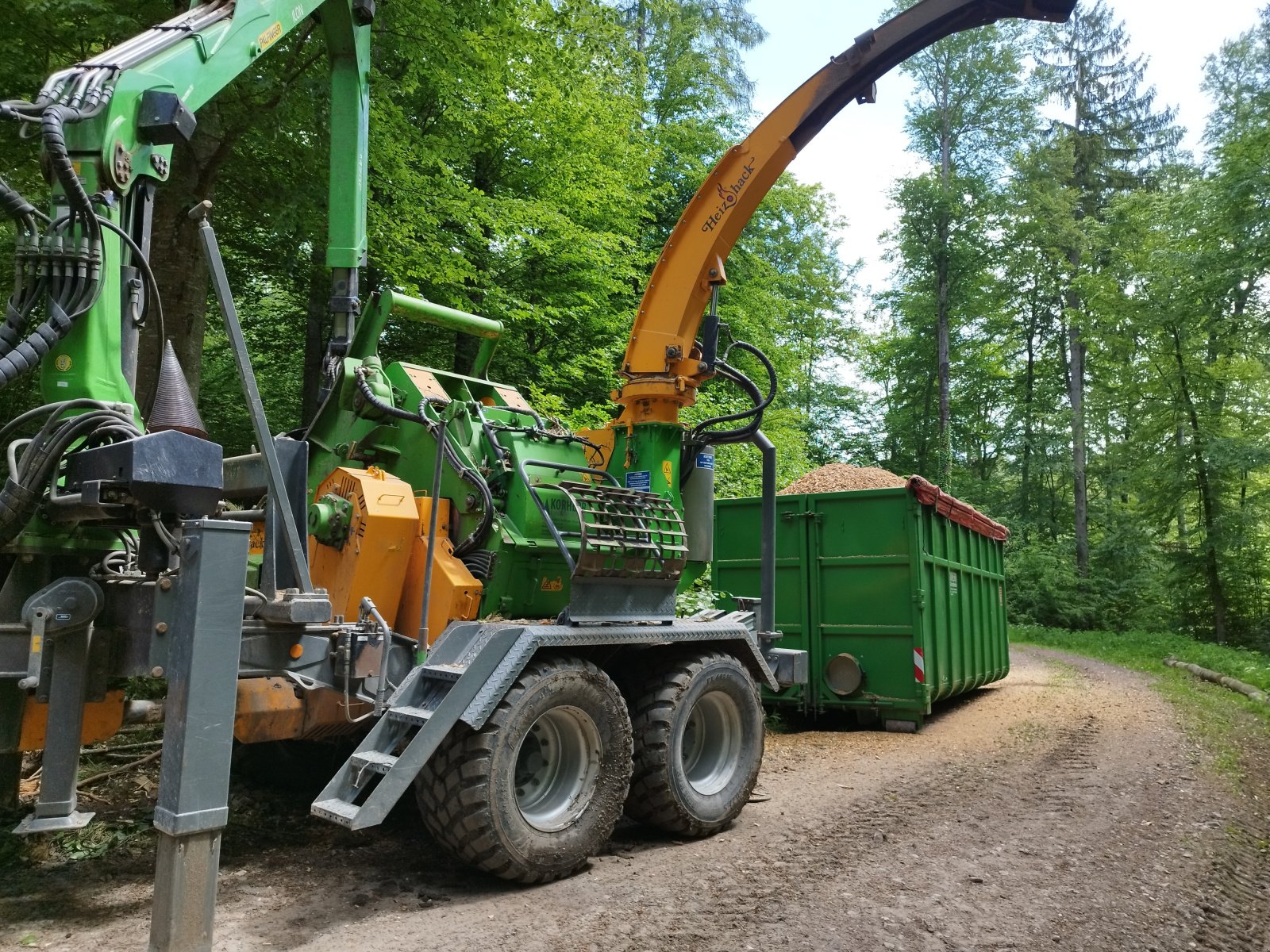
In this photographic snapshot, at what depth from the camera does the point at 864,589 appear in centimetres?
932

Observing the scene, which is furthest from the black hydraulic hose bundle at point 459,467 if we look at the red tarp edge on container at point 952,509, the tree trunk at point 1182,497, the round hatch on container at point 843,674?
the tree trunk at point 1182,497

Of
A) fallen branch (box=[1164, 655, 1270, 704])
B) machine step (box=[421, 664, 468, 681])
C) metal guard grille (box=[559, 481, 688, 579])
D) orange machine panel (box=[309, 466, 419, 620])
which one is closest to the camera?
machine step (box=[421, 664, 468, 681])

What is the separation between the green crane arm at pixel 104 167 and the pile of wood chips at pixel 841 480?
8.48m

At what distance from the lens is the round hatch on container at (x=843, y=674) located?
9.23 meters

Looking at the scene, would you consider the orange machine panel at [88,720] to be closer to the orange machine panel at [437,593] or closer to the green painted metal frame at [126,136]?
the green painted metal frame at [126,136]

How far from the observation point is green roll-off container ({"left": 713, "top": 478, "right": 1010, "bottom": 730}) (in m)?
9.11

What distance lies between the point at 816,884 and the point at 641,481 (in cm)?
253

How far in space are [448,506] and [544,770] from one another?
154cm

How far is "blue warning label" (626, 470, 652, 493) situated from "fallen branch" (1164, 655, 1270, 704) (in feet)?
33.5

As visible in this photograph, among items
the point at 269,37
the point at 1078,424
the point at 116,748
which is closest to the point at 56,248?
the point at 269,37

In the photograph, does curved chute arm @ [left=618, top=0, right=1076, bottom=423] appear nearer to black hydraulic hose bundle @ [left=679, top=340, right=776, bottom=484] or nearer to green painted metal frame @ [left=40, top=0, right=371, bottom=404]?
black hydraulic hose bundle @ [left=679, top=340, right=776, bottom=484]

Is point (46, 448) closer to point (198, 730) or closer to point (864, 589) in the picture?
point (198, 730)

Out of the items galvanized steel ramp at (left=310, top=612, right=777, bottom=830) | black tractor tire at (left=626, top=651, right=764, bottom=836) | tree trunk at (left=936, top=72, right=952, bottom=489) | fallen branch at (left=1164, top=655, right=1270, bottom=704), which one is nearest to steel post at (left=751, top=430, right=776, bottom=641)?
black tractor tire at (left=626, top=651, right=764, bottom=836)

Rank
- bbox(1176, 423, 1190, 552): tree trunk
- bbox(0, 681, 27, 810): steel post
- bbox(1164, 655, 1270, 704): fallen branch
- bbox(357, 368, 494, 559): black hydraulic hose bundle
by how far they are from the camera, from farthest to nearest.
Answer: bbox(1176, 423, 1190, 552): tree trunk < bbox(1164, 655, 1270, 704): fallen branch < bbox(357, 368, 494, 559): black hydraulic hose bundle < bbox(0, 681, 27, 810): steel post
